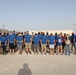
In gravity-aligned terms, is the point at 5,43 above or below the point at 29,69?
above

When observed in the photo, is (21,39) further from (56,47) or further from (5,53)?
(56,47)

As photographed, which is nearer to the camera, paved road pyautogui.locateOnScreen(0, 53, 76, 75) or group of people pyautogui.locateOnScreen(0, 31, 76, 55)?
paved road pyautogui.locateOnScreen(0, 53, 76, 75)

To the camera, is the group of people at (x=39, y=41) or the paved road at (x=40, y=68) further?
the group of people at (x=39, y=41)

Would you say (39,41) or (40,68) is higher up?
(39,41)

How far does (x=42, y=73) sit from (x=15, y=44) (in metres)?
6.18

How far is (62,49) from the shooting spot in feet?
50.3

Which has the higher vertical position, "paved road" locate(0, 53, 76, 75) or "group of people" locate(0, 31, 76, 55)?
"group of people" locate(0, 31, 76, 55)

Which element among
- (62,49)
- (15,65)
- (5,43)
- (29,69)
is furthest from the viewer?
(62,49)

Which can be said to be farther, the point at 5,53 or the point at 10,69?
the point at 5,53

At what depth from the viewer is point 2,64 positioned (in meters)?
11.2

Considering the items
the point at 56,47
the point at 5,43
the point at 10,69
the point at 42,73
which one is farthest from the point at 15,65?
the point at 56,47

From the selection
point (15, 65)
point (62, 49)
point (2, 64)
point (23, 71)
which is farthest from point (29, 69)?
point (62, 49)

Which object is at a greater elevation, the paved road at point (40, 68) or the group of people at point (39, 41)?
the group of people at point (39, 41)

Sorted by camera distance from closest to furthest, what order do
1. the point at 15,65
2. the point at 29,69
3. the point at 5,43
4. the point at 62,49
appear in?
the point at 29,69, the point at 15,65, the point at 5,43, the point at 62,49
